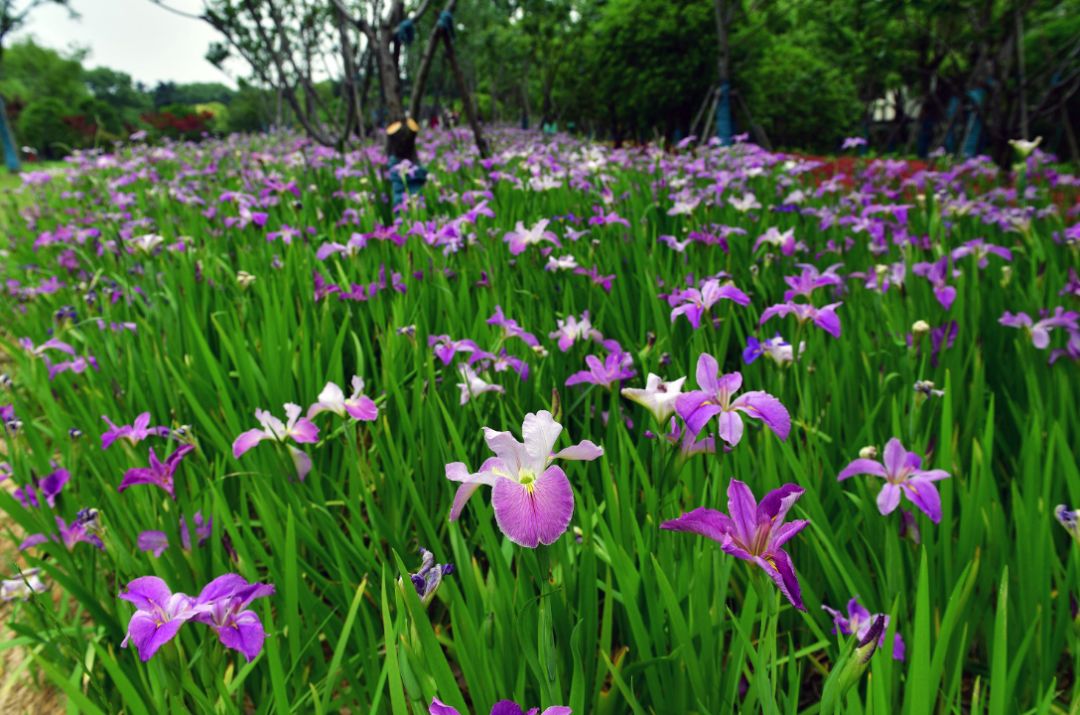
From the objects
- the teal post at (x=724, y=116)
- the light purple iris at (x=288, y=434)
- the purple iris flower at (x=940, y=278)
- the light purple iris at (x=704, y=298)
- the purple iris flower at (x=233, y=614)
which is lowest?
the purple iris flower at (x=233, y=614)

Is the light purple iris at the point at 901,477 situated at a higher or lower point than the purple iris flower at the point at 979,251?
lower

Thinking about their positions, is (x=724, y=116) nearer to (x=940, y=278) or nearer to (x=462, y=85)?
(x=462, y=85)

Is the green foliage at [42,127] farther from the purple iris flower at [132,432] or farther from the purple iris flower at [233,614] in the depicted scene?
the purple iris flower at [233,614]

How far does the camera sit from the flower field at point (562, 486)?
818 mm

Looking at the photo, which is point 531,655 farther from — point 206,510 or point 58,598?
point 58,598

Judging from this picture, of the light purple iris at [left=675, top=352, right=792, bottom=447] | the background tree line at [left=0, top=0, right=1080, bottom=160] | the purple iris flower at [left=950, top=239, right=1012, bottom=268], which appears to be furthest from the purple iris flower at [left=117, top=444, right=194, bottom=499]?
the background tree line at [left=0, top=0, right=1080, bottom=160]

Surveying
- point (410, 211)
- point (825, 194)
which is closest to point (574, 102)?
point (825, 194)

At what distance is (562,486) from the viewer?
62 centimetres

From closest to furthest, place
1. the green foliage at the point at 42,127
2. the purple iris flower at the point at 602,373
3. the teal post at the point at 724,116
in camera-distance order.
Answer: the purple iris flower at the point at 602,373 < the teal post at the point at 724,116 < the green foliage at the point at 42,127

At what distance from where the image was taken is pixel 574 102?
19609 millimetres

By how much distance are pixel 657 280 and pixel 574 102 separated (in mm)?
19149

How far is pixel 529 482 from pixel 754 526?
0.24 metres

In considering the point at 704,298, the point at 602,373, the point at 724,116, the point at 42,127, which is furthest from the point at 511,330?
the point at 42,127

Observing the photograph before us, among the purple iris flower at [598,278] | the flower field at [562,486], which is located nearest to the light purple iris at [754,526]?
the flower field at [562,486]
